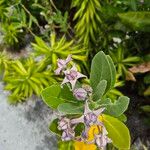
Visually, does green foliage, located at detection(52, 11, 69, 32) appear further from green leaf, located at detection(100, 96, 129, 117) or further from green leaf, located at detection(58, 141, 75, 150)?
green leaf, located at detection(100, 96, 129, 117)

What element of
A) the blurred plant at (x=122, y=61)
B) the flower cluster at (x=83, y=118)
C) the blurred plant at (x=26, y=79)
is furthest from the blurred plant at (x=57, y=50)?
the flower cluster at (x=83, y=118)

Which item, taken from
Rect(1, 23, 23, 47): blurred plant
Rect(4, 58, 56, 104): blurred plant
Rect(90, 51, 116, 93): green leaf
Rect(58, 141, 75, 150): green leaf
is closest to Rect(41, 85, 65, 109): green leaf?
Rect(90, 51, 116, 93): green leaf

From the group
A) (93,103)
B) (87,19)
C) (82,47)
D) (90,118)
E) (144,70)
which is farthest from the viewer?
(82,47)

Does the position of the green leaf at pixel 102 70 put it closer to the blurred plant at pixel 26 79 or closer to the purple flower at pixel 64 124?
the purple flower at pixel 64 124

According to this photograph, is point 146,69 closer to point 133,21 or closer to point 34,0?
point 133,21

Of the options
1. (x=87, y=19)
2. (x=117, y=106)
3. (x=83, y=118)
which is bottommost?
(x=87, y=19)

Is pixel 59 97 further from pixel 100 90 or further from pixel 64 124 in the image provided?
pixel 64 124

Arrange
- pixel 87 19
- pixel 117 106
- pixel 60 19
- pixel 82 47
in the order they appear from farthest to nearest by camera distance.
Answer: pixel 82 47
pixel 87 19
pixel 60 19
pixel 117 106

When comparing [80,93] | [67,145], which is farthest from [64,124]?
[67,145]
